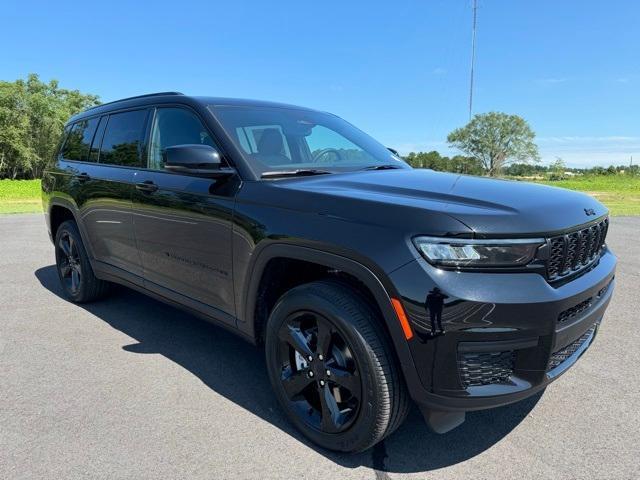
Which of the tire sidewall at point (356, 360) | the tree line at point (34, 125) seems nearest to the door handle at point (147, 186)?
the tire sidewall at point (356, 360)

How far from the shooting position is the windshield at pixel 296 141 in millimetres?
3006

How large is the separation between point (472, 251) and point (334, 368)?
91 centimetres

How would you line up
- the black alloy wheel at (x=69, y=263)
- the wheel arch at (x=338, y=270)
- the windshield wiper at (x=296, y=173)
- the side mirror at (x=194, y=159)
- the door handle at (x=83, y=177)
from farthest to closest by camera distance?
the black alloy wheel at (x=69, y=263) → the door handle at (x=83, y=177) → the windshield wiper at (x=296, y=173) → the side mirror at (x=194, y=159) → the wheel arch at (x=338, y=270)

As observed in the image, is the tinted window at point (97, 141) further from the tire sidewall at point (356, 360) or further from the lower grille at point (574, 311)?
the lower grille at point (574, 311)

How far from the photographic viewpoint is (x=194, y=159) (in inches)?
105

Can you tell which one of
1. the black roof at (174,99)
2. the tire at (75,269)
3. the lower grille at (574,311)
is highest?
the black roof at (174,99)

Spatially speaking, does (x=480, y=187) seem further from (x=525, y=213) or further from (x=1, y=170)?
(x=1, y=170)

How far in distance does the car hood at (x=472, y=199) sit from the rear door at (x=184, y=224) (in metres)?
0.55

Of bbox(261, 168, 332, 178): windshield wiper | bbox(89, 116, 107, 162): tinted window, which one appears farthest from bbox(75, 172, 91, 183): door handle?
bbox(261, 168, 332, 178): windshield wiper

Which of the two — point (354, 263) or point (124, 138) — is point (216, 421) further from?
point (124, 138)

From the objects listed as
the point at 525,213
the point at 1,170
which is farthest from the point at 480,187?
the point at 1,170

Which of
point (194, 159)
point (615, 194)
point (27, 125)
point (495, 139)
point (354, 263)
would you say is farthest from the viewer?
point (495, 139)

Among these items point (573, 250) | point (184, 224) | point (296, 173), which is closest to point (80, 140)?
point (184, 224)

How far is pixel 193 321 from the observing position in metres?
4.39
